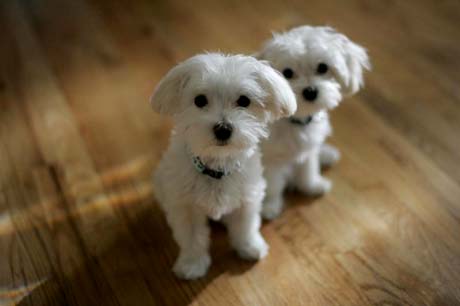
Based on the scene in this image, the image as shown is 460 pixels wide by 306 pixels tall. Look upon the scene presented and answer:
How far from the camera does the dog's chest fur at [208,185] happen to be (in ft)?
4.73

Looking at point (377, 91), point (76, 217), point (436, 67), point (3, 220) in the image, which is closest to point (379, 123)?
point (377, 91)

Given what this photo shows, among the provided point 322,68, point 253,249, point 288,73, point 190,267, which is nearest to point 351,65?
point 322,68

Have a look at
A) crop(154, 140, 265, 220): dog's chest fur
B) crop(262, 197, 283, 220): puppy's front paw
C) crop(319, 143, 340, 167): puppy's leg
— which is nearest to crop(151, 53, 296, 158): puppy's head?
crop(154, 140, 265, 220): dog's chest fur

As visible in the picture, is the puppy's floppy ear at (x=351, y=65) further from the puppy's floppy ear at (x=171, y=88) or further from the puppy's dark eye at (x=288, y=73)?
the puppy's floppy ear at (x=171, y=88)

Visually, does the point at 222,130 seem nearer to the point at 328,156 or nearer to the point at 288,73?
the point at 288,73

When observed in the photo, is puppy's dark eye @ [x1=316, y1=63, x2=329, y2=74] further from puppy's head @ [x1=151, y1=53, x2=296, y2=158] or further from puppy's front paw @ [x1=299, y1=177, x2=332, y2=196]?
puppy's front paw @ [x1=299, y1=177, x2=332, y2=196]

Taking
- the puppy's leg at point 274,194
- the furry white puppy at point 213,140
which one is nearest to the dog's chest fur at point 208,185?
the furry white puppy at point 213,140

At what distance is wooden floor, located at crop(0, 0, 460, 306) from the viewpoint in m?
1.60

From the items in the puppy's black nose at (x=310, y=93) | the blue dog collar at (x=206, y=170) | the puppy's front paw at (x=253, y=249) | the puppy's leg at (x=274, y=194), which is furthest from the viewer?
the puppy's leg at (x=274, y=194)

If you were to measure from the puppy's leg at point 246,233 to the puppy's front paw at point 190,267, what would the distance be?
12 centimetres

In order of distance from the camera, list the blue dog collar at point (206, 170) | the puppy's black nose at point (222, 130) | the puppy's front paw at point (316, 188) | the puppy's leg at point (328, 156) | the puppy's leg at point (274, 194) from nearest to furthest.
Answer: the puppy's black nose at point (222, 130) < the blue dog collar at point (206, 170) < the puppy's leg at point (274, 194) < the puppy's front paw at point (316, 188) < the puppy's leg at point (328, 156)

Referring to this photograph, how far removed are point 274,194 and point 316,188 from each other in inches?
7.2

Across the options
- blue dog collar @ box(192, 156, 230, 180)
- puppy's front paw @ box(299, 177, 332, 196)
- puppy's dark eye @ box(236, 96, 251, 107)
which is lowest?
puppy's front paw @ box(299, 177, 332, 196)

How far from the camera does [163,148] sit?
2078 mm
